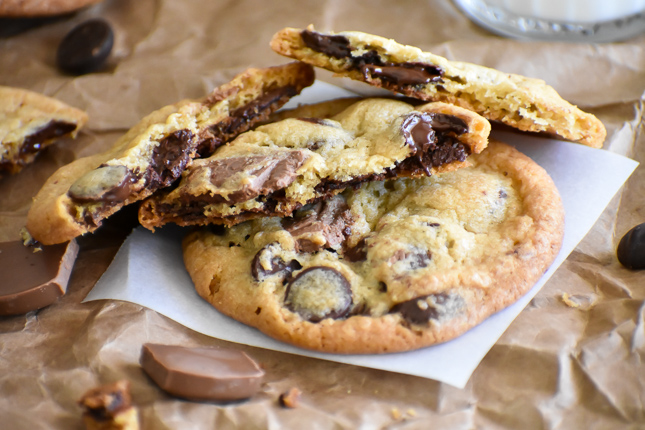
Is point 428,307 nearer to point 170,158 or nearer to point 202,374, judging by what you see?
point 202,374

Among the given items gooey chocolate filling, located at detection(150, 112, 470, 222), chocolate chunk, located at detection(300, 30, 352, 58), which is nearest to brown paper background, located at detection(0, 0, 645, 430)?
gooey chocolate filling, located at detection(150, 112, 470, 222)

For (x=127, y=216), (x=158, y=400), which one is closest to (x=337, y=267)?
(x=158, y=400)

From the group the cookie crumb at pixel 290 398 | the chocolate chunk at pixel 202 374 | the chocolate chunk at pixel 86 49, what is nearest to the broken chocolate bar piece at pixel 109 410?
the chocolate chunk at pixel 202 374

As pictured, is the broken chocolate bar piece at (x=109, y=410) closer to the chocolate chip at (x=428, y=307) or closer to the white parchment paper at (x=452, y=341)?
the white parchment paper at (x=452, y=341)

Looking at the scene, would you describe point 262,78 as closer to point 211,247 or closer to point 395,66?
point 395,66

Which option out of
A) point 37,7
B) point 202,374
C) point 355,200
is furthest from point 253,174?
point 37,7

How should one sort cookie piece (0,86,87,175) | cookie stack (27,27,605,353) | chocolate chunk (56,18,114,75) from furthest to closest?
chocolate chunk (56,18,114,75)
cookie piece (0,86,87,175)
cookie stack (27,27,605,353)

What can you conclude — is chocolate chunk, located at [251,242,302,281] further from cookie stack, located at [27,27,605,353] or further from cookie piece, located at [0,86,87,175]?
cookie piece, located at [0,86,87,175]
